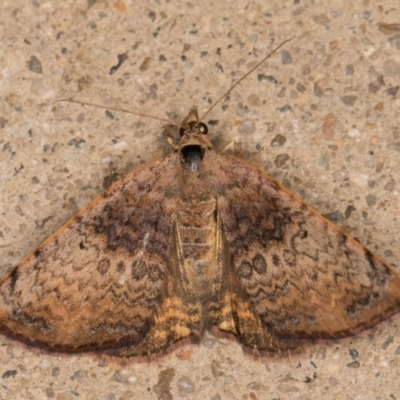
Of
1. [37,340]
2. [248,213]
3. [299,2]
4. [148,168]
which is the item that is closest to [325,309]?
[248,213]

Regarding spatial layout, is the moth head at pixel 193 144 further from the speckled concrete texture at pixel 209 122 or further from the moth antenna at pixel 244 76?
the speckled concrete texture at pixel 209 122

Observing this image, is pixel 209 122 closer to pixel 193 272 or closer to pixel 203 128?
pixel 203 128

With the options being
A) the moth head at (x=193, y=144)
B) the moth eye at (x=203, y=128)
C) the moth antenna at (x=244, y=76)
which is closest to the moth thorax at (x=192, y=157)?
the moth head at (x=193, y=144)

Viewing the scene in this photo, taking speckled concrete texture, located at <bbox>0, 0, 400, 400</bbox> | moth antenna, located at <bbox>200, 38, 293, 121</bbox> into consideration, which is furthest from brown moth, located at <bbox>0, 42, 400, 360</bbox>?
speckled concrete texture, located at <bbox>0, 0, 400, 400</bbox>

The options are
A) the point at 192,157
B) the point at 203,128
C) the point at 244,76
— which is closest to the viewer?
the point at 192,157

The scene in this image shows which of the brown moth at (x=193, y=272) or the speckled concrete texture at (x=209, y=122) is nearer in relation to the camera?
the brown moth at (x=193, y=272)

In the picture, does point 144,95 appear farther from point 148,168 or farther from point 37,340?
point 37,340

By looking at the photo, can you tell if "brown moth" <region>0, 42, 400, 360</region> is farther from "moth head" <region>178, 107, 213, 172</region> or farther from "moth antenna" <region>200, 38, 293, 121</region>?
"moth antenna" <region>200, 38, 293, 121</region>

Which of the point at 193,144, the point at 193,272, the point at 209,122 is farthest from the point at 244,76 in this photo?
the point at 193,272
